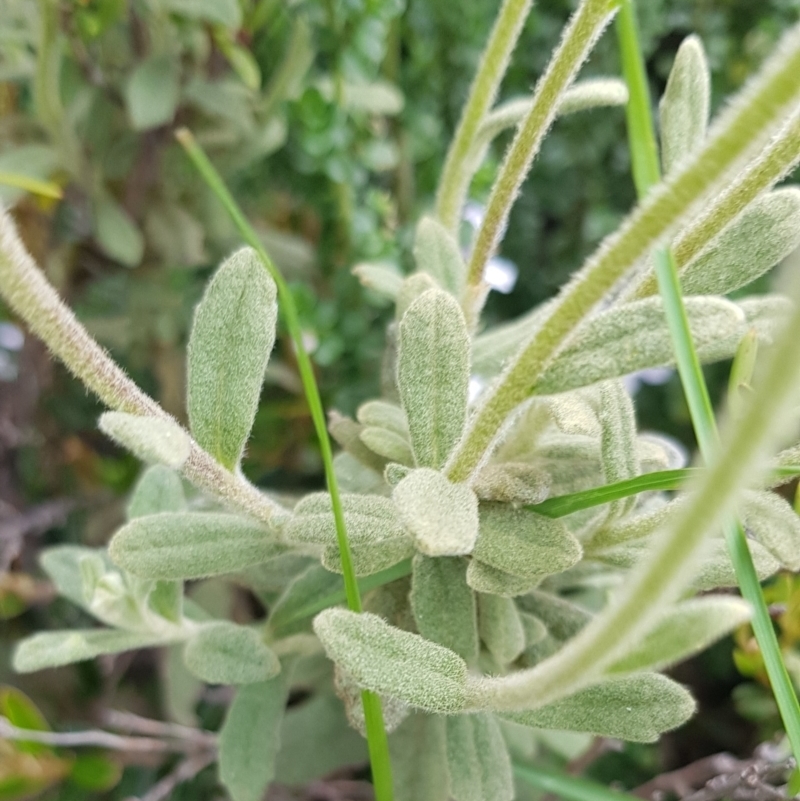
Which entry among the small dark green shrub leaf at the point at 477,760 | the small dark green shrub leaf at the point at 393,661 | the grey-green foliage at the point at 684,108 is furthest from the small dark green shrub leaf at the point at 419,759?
the grey-green foliage at the point at 684,108

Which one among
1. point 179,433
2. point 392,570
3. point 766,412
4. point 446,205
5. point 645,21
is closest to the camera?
point 766,412

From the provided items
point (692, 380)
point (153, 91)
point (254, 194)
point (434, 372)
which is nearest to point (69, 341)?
point (434, 372)

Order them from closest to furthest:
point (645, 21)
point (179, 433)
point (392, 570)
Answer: point (179, 433), point (392, 570), point (645, 21)

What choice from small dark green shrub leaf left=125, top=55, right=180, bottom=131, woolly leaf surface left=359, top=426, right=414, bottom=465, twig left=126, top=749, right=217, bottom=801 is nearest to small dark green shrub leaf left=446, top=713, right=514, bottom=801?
woolly leaf surface left=359, top=426, right=414, bottom=465

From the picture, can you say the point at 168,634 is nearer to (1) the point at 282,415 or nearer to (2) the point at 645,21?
(1) the point at 282,415

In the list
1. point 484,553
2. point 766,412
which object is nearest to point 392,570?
point 484,553

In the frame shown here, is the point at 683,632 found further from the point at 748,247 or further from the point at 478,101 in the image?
the point at 478,101
